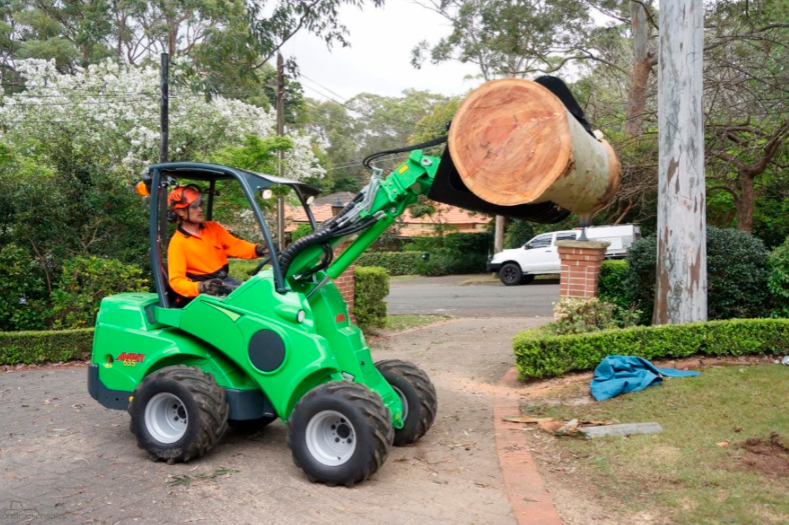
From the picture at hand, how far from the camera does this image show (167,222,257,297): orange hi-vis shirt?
19.0ft

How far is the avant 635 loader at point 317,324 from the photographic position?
4.91 m

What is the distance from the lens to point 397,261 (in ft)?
113

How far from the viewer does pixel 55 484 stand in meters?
5.11

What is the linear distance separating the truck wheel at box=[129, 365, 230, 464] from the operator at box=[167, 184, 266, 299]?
0.68 meters

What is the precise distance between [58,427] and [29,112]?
2021 centimetres

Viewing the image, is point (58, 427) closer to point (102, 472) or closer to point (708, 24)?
point (102, 472)

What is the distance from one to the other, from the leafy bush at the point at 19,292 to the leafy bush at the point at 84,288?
296 millimetres

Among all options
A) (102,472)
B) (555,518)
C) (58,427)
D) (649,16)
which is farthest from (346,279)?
(649,16)

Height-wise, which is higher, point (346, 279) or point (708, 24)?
point (708, 24)

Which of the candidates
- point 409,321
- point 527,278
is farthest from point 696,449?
point 527,278

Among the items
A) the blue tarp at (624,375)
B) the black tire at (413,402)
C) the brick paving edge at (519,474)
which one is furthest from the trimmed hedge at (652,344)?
the black tire at (413,402)

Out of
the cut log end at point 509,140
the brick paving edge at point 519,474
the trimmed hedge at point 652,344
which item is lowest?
the brick paving edge at point 519,474

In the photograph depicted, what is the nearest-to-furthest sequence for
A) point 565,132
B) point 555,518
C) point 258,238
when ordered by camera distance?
point 555,518 → point 565,132 → point 258,238

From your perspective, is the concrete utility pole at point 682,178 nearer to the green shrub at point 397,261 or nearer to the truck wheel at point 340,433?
the truck wheel at point 340,433
